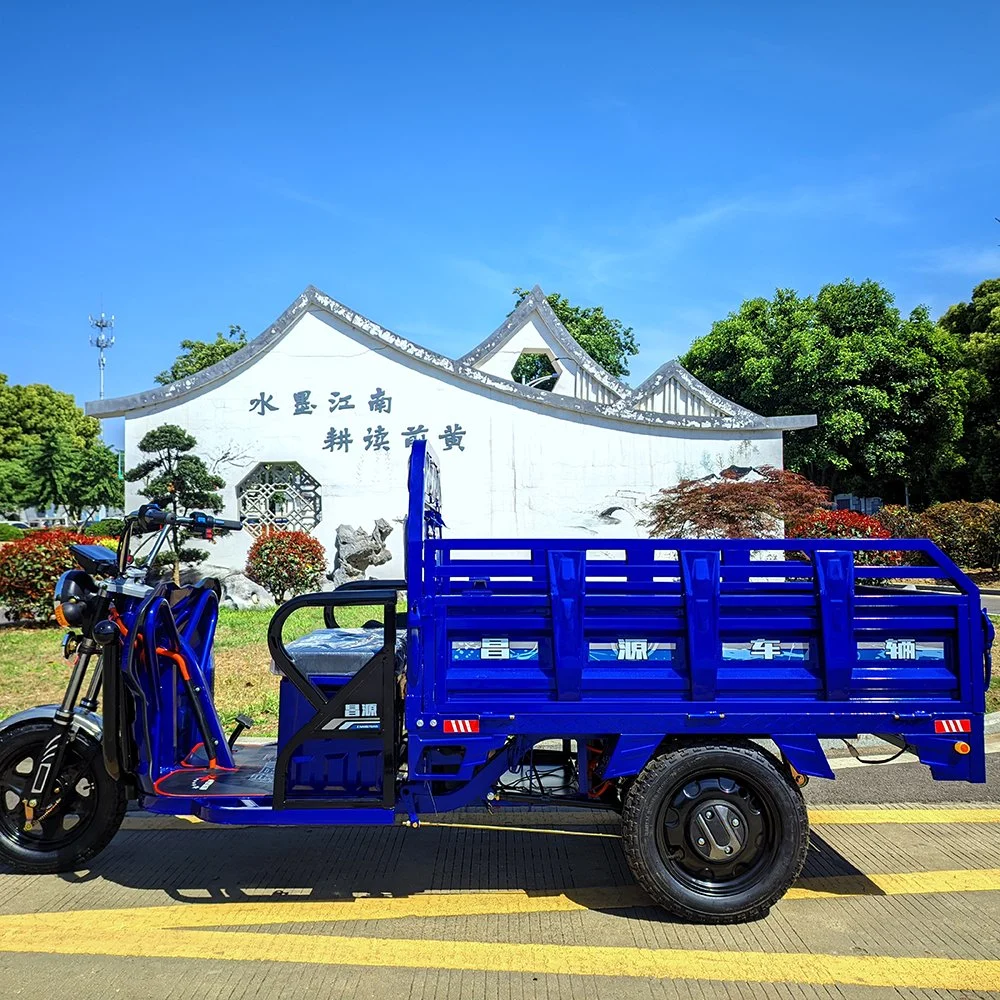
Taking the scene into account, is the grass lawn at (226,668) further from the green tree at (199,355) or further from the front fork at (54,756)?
the green tree at (199,355)

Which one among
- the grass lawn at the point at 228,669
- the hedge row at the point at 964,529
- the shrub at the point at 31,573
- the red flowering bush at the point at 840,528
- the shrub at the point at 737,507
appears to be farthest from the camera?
the hedge row at the point at 964,529

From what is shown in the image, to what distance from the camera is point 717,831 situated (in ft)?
12.8

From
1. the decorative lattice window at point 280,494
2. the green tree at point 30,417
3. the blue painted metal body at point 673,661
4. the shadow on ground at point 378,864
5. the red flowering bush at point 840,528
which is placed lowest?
the shadow on ground at point 378,864

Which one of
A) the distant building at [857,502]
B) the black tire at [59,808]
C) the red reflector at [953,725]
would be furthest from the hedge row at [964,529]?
the black tire at [59,808]

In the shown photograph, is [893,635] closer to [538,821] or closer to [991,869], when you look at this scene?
[991,869]

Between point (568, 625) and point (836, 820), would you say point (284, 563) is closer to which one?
point (836, 820)

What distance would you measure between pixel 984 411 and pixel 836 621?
1195 inches

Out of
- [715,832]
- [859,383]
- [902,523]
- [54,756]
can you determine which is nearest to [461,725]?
[715,832]

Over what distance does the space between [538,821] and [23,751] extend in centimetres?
268

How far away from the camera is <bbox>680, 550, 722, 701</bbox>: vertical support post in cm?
386

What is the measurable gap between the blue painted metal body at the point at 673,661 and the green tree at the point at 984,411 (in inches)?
1133

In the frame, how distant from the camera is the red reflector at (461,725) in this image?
388cm

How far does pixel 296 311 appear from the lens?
16781 millimetres

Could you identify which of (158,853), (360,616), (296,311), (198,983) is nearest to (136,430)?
(296,311)
